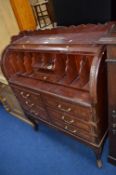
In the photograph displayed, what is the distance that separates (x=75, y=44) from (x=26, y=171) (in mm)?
1369

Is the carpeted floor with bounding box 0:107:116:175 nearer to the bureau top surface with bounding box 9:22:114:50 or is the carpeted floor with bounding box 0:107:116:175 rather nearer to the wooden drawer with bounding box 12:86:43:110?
the wooden drawer with bounding box 12:86:43:110

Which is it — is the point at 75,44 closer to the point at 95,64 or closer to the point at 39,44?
the point at 95,64

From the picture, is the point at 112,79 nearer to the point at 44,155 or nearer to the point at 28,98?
the point at 28,98

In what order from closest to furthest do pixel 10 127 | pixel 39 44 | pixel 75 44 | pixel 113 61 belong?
pixel 113 61 → pixel 75 44 → pixel 39 44 → pixel 10 127

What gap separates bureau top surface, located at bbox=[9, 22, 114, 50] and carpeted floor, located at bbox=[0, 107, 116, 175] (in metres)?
1.06

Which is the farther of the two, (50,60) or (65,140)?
(65,140)

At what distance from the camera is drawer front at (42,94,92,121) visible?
1.16m

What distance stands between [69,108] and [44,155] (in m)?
0.81

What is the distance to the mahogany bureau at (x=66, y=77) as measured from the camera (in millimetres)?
1061

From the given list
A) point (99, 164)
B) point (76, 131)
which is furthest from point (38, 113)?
point (99, 164)

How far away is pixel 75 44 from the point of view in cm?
108

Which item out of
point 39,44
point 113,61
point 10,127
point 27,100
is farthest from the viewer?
point 10,127

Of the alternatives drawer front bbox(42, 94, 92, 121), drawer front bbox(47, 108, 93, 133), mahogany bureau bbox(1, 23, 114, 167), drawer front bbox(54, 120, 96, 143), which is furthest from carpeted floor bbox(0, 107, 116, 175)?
drawer front bbox(42, 94, 92, 121)

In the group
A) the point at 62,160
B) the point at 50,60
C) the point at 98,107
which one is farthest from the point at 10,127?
the point at 98,107
